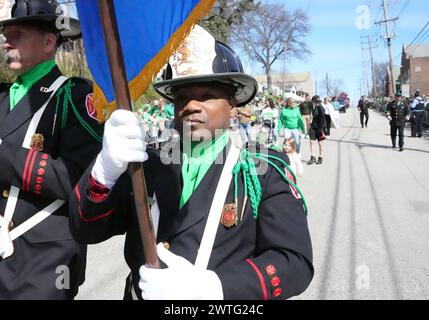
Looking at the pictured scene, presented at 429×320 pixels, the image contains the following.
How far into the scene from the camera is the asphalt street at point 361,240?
3.94 m

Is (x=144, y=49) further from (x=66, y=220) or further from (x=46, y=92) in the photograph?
(x=66, y=220)

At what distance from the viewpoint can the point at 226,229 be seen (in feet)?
5.27

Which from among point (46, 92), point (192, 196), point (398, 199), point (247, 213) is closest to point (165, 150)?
point (192, 196)

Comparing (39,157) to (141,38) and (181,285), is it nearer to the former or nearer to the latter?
(141,38)

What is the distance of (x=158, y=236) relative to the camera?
1650 mm

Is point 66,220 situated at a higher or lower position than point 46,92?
lower

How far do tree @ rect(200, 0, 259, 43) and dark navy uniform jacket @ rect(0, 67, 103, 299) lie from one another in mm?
16695

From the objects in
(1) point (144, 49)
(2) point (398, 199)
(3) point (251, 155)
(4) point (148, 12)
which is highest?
(4) point (148, 12)

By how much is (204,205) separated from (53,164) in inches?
29.3

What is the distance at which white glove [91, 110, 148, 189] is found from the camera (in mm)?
1332

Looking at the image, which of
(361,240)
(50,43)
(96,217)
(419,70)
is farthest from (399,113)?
(419,70)

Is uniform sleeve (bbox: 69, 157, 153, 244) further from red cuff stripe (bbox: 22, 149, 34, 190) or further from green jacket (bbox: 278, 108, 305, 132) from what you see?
green jacket (bbox: 278, 108, 305, 132)

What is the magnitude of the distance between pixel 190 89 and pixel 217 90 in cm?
11

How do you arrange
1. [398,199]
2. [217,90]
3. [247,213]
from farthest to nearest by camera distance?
[398,199] < [217,90] < [247,213]
